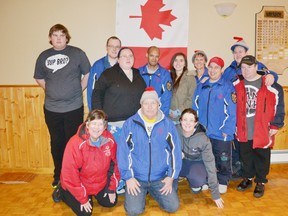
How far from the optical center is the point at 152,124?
7.66ft

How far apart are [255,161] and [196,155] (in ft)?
2.01

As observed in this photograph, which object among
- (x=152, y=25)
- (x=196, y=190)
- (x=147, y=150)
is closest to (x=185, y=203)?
(x=196, y=190)

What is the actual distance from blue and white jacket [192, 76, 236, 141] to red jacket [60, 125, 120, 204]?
Result: 935 mm

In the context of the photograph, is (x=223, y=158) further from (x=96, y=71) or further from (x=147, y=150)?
(x=96, y=71)

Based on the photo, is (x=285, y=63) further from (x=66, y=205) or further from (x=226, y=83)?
(x=66, y=205)

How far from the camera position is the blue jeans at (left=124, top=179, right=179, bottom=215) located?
231 centimetres

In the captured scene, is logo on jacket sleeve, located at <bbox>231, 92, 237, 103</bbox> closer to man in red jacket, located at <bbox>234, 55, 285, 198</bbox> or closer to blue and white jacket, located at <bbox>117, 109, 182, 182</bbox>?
man in red jacket, located at <bbox>234, 55, 285, 198</bbox>

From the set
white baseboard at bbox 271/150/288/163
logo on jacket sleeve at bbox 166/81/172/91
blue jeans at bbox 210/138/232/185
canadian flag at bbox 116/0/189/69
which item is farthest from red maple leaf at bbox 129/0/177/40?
white baseboard at bbox 271/150/288/163

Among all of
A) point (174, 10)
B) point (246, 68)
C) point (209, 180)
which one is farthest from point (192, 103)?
point (174, 10)

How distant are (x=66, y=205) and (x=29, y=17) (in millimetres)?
2085

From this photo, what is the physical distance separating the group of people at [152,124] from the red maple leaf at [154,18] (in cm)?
66

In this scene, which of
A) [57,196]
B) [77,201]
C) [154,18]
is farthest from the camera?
[154,18]

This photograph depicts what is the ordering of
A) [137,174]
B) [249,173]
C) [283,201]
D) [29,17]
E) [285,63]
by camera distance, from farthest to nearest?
[285,63] → [29,17] → [249,173] → [283,201] → [137,174]

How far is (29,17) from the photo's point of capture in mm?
3191
